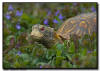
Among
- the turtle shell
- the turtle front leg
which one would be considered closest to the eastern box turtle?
the turtle shell

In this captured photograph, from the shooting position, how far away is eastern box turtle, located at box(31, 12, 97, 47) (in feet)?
11.4

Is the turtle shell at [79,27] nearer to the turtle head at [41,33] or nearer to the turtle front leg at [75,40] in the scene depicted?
the turtle front leg at [75,40]

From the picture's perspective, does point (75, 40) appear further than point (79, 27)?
No

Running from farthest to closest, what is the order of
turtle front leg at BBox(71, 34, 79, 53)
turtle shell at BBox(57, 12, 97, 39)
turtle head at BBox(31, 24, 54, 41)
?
turtle shell at BBox(57, 12, 97, 39), turtle head at BBox(31, 24, 54, 41), turtle front leg at BBox(71, 34, 79, 53)

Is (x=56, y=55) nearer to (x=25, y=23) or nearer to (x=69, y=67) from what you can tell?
(x=69, y=67)

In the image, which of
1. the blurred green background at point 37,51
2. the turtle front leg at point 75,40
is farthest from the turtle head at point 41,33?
the turtle front leg at point 75,40

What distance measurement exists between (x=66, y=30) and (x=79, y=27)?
26 cm

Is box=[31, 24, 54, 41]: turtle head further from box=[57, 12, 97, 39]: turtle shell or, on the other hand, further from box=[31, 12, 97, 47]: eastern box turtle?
box=[57, 12, 97, 39]: turtle shell

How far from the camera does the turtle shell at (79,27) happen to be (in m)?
3.95

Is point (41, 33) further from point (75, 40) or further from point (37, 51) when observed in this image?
point (75, 40)

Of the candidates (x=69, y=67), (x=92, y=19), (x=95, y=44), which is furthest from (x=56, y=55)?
(x=92, y=19)

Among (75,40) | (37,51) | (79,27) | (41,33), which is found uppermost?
(79,27)

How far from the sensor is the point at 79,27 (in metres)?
4.01

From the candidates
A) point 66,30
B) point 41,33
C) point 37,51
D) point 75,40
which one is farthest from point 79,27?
point 37,51
